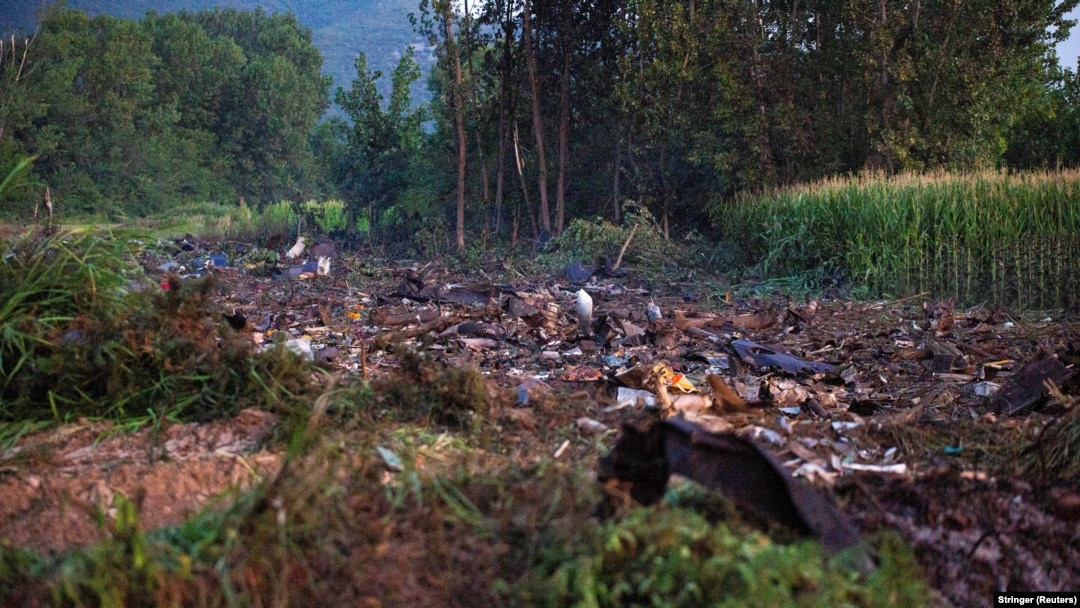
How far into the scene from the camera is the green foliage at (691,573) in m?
1.60

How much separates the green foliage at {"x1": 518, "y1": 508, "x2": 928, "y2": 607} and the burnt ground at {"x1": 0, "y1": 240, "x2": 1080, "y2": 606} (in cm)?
53

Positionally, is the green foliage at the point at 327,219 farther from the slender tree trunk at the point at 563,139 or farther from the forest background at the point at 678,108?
the slender tree trunk at the point at 563,139

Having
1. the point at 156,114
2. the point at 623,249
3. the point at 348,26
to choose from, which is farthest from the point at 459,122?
the point at 348,26

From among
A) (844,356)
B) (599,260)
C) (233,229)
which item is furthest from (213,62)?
(844,356)

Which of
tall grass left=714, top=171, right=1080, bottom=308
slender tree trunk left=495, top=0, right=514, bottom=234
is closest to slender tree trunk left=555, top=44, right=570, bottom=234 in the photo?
slender tree trunk left=495, top=0, right=514, bottom=234

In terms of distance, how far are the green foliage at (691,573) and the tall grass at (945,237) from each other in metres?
8.86

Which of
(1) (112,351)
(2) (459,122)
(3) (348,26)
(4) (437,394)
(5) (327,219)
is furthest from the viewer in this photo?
(3) (348,26)

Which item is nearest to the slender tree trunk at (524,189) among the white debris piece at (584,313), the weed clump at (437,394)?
the white debris piece at (584,313)

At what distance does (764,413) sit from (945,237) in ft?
25.3

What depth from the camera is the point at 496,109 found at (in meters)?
17.5

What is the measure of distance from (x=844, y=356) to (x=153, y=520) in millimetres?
5124

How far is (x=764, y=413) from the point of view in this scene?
363 centimetres

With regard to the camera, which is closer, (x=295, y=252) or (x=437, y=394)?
(x=437, y=394)

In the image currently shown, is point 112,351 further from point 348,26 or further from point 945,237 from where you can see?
point 348,26
